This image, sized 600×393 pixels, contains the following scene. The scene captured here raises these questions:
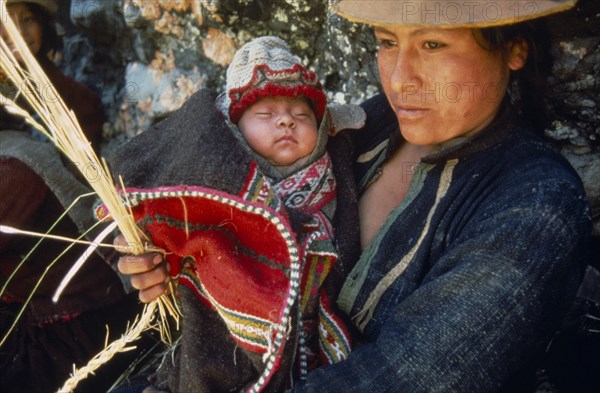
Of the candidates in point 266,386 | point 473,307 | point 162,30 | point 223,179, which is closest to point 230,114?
point 223,179

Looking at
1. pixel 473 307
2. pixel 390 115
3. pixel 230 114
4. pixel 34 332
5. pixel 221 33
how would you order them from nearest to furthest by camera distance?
pixel 473 307
pixel 230 114
pixel 390 115
pixel 34 332
pixel 221 33

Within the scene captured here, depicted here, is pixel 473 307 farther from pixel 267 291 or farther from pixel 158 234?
pixel 158 234

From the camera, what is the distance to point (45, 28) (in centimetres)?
292

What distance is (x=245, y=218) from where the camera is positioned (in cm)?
165

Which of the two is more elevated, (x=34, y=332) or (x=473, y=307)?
(x=473, y=307)

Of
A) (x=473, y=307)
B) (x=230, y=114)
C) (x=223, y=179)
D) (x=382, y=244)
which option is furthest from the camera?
(x=230, y=114)

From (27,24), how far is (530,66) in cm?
221

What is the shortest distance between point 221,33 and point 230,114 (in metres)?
1.10

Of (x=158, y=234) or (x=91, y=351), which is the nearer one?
(x=158, y=234)

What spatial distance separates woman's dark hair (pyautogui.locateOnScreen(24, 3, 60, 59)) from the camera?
9.25ft

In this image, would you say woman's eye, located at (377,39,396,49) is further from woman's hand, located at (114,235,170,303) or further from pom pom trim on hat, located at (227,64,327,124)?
woman's hand, located at (114,235,170,303)

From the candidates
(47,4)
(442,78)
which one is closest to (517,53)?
(442,78)

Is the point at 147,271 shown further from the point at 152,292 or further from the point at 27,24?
the point at 27,24

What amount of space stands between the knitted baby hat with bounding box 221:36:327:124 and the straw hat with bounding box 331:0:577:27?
0.45m
